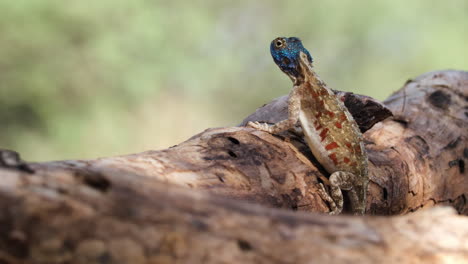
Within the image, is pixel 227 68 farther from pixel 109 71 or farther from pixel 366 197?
pixel 366 197

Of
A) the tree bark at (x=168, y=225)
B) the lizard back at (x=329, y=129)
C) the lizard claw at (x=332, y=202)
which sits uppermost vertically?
the lizard back at (x=329, y=129)

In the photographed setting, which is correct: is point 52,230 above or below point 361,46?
below

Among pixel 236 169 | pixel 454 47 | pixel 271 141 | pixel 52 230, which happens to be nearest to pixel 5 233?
pixel 52 230

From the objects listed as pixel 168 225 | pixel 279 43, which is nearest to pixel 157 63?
pixel 279 43

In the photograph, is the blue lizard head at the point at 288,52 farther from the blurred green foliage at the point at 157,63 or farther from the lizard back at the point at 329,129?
the blurred green foliage at the point at 157,63

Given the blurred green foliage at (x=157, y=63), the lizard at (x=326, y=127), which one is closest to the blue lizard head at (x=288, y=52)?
the lizard at (x=326, y=127)

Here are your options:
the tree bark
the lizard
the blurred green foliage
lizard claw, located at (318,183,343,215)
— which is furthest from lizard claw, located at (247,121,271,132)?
the blurred green foliage

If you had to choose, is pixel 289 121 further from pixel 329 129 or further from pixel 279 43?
pixel 279 43
